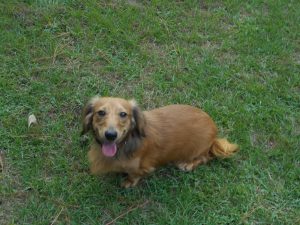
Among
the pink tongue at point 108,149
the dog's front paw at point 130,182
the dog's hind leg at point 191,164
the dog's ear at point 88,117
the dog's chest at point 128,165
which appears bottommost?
the dog's front paw at point 130,182

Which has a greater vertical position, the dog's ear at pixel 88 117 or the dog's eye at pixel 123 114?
the dog's eye at pixel 123 114

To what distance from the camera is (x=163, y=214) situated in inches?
153

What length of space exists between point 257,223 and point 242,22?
9.15ft

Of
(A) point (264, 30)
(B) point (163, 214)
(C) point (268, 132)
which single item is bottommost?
(B) point (163, 214)

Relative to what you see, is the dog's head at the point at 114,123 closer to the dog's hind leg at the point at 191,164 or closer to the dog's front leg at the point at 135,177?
the dog's front leg at the point at 135,177

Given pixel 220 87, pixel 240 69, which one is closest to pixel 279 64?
pixel 240 69

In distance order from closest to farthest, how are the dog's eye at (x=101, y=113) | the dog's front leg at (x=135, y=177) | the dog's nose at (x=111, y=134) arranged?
the dog's nose at (x=111, y=134) < the dog's eye at (x=101, y=113) < the dog's front leg at (x=135, y=177)

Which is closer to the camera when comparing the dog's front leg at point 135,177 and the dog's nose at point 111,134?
the dog's nose at point 111,134

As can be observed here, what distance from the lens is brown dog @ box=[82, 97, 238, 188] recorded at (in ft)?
11.8

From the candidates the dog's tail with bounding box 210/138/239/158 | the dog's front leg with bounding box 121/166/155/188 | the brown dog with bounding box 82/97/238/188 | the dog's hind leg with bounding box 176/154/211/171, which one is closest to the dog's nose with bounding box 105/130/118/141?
the brown dog with bounding box 82/97/238/188

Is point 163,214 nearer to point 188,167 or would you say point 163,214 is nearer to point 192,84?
point 188,167

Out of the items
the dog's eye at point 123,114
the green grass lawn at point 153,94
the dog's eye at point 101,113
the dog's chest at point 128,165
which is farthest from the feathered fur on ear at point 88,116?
the green grass lawn at point 153,94

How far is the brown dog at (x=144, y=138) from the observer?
361 cm

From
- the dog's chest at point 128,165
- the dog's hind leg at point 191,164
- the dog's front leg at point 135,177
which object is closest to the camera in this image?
the dog's chest at point 128,165
